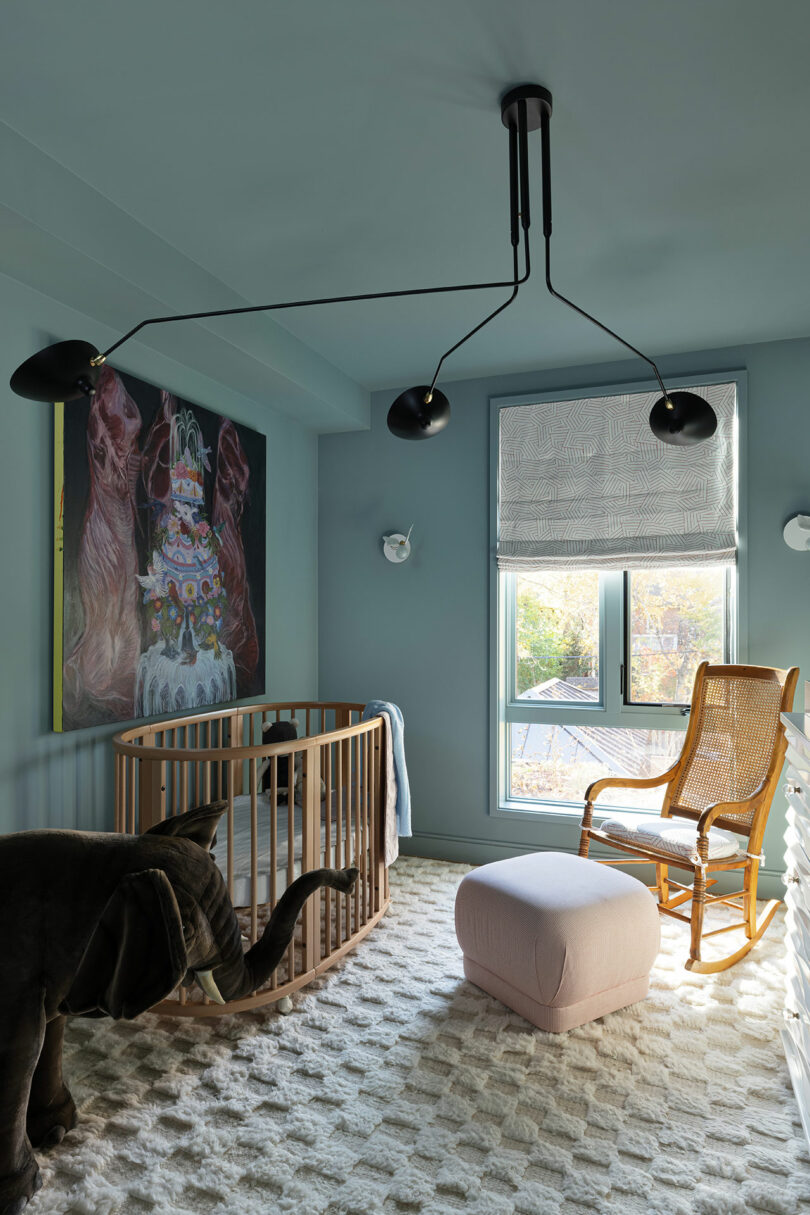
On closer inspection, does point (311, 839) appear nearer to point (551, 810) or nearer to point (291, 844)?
point (291, 844)

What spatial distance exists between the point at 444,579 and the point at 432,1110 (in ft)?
8.41

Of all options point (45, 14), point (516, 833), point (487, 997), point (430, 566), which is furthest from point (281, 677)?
point (45, 14)

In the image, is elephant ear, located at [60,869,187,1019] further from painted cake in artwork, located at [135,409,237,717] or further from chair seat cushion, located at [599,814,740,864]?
chair seat cushion, located at [599,814,740,864]

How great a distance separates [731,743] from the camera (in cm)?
322

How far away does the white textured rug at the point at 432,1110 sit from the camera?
162 cm

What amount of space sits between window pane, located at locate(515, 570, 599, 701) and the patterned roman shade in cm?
13

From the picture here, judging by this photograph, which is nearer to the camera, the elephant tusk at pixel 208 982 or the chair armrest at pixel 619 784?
the elephant tusk at pixel 208 982

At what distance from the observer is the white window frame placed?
3469mm

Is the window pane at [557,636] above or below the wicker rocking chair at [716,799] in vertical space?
above

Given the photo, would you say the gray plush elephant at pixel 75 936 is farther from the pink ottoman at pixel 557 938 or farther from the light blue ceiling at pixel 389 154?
the light blue ceiling at pixel 389 154

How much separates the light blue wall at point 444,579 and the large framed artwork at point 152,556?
2.19ft

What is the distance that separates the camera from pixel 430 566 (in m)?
4.07

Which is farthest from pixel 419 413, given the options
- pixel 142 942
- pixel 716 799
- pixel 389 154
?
pixel 716 799

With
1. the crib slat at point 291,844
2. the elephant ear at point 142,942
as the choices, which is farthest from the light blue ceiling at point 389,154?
the elephant ear at point 142,942
